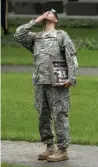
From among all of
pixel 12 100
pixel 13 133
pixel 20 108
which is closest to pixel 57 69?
pixel 13 133

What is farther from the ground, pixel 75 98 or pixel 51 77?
pixel 51 77

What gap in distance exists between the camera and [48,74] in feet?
23.6

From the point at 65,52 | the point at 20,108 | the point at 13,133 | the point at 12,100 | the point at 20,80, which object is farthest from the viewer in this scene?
the point at 20,80

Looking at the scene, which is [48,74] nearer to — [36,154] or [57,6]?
[36,154]

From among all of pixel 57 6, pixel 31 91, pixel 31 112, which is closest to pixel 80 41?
pixel 31 91

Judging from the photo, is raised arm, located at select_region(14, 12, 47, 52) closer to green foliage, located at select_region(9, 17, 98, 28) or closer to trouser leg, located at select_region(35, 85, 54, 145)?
trouser leg, located at select_region(35, 85, 54, 145)

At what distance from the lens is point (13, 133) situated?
29.8ft

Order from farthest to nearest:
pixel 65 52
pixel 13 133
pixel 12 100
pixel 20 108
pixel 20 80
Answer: pixel 20 80, pixel 12 100, pixel 20 108, pixel 13 133, pixel 65 52

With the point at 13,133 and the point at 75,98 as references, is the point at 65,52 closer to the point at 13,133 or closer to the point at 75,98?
the point at 13,133

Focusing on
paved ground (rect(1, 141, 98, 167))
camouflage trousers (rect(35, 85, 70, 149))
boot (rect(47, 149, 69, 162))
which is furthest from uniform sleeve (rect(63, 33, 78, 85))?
paved ground (rect(1, 141, 98, 167))

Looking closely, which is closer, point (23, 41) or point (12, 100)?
point (23, 41)

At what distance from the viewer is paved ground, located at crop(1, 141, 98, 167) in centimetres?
728

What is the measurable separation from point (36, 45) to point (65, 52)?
0.39 meters

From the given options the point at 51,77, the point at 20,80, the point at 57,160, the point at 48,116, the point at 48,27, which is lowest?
the point at 20,80
